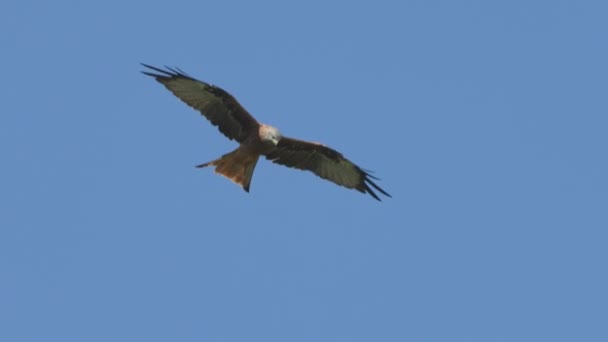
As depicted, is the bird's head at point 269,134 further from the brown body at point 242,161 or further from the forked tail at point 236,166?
the forked tail at point 236,166

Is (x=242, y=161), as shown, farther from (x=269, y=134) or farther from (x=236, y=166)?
(x=269, y=134)

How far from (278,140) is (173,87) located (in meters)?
1.54


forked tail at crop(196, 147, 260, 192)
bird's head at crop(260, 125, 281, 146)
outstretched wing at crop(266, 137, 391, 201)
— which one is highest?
outstretched wing at crop(266, 137, 391, 201)

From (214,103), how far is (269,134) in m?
0.92

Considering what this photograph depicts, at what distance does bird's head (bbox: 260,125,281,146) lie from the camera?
16.2m

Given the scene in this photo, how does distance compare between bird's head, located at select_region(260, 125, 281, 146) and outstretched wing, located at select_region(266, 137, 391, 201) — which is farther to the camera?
outstretched wing, located at select_region(266, 137, 391, 201)

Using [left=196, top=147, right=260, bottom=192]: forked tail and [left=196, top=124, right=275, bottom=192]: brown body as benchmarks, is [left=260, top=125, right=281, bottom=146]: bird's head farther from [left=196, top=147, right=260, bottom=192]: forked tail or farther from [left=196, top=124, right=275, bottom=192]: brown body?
[left=196, top=147, right=260, bottom=192]: forked tail

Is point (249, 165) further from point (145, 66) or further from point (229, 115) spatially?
point (145, 66)

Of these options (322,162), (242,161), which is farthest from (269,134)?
(322,162)

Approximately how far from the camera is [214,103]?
16609 mm

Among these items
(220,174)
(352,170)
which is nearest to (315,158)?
(352,170)

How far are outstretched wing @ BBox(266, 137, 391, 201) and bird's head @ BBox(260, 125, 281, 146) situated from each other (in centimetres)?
60

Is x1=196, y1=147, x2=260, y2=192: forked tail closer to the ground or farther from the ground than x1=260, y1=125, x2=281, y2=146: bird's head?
closer to the ground

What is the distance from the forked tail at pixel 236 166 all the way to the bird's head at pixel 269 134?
307mm
